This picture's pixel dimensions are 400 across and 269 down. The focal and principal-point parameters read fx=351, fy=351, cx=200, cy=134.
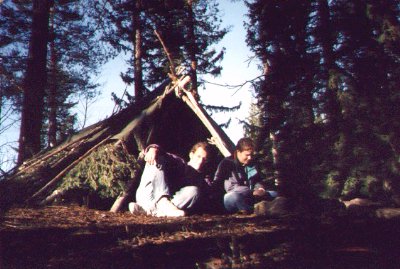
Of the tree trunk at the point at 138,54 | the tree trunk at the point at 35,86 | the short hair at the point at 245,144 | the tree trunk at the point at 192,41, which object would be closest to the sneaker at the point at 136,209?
the short hair at the point at 245,144

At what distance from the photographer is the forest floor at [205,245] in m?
2.58

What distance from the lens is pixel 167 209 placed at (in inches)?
198

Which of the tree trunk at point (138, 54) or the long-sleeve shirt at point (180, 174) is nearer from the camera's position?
the long-sleeve shirt at point (180, 174)

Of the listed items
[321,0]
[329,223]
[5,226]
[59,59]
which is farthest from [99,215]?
[59,59]

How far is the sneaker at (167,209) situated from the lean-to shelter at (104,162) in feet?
3.07

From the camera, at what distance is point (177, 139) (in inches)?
309

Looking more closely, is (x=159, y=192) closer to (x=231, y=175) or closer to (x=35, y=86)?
(x=231, y=175)

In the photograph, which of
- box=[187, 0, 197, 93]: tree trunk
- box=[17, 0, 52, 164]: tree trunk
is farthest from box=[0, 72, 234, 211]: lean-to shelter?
box=[187, 0, 197, 93]: tree trunk

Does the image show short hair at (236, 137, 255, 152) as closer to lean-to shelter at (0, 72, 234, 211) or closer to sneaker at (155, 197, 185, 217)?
lean-to shelter at (0, 72, 234, 211)

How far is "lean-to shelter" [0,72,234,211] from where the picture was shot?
5.12 metres

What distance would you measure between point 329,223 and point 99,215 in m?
3.10

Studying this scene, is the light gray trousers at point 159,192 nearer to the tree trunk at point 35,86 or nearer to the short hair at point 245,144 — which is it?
the short hair at point 245,144

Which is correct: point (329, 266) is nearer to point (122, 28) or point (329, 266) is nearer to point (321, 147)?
point (321, 147)

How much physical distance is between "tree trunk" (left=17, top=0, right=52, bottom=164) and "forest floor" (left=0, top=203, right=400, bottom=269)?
18.8ft
